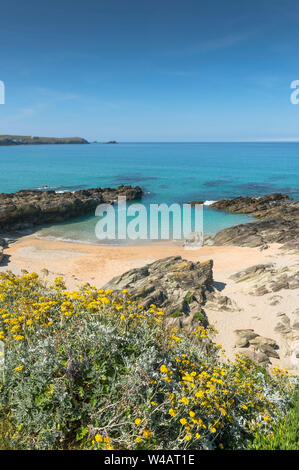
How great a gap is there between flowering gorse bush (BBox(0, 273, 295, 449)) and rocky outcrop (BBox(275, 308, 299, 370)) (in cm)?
467

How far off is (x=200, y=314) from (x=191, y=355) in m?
6.13

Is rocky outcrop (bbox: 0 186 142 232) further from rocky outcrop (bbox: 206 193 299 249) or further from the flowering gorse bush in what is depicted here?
the flowering gorse bush

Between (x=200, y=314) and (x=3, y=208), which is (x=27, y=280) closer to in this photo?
(x=200, y=314)

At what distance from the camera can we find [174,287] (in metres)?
13.4

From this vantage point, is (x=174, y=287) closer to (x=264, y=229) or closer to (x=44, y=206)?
(x=264, y=229)

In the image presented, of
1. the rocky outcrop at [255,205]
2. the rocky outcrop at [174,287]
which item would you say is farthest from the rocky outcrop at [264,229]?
the rocky outcrop at [174,287]

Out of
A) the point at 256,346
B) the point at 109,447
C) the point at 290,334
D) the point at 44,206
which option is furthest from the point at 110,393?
the point at 44,206

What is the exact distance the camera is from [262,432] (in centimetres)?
454

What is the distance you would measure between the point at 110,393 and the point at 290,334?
9033mm

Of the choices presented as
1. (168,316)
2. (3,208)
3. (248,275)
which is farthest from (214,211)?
(168,316)

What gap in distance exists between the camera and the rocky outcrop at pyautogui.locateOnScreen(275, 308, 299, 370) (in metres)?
9.06

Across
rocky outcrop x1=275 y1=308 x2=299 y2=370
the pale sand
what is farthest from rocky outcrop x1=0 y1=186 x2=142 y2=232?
rocky outcrop x1=275 y1=308 x2=299 y2=370

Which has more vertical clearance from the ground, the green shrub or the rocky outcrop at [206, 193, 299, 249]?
the rocky outcrop at [206, 193, 299, 249]

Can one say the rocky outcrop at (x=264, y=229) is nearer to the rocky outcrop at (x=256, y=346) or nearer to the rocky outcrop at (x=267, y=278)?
the rocky outcrop at (x=267, y=278)
